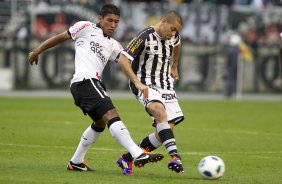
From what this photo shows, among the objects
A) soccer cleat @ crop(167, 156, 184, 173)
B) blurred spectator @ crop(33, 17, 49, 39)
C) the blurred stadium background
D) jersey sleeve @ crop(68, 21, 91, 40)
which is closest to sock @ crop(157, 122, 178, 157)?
soccer cleat @ crop(167, 156, 184, 173)

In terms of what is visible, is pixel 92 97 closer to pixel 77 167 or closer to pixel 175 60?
pixel 77 167

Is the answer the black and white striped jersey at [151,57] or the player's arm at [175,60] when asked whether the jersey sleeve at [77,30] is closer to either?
the black and white striped jersey at [151,57]

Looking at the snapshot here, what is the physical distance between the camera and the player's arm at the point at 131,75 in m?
11.0

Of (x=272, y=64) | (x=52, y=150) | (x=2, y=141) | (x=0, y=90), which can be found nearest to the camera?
(x=52, y=150)

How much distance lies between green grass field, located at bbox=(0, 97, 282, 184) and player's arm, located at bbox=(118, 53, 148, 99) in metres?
1.12

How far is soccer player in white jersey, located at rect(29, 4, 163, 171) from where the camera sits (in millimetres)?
11102

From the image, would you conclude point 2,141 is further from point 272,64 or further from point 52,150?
point 272,64

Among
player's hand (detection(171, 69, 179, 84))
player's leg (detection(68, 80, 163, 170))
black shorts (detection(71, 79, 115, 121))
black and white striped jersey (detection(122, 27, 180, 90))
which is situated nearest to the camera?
player's leg (detection(68, 80, 163, 170))

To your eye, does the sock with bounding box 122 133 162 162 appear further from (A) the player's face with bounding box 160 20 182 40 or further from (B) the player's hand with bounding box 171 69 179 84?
(A) the player's face with bounding box 160 20 182 40

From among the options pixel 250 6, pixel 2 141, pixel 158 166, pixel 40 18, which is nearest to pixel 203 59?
pixel 250 6

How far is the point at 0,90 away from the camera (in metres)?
33.3

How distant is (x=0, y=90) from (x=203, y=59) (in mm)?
8446

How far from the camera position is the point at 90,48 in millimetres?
11484

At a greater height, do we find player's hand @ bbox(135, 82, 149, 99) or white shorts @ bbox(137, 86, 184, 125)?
player's hand @ bbox(135, 82, 149, 99)
